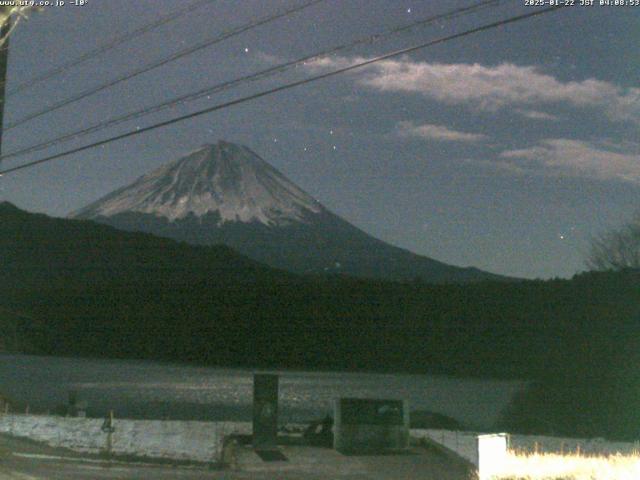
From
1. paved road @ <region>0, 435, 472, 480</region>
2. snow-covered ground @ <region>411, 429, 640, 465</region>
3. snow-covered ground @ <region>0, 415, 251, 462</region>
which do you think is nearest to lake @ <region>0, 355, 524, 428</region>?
snow-covered ground @ <region>0, 415, 251, 462</region>

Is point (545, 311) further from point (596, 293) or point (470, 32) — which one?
point (470, 32)

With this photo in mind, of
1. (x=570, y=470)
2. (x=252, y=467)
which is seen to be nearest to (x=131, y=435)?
(x=252, y=467)

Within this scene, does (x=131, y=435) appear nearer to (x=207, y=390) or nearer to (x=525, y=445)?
(x=525, y=445)

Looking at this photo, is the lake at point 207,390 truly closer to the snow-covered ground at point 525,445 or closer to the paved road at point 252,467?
the snow-covered ground at point 525,445

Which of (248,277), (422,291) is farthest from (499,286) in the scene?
(248,277)

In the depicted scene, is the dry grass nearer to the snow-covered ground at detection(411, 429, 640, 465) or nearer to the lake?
the snow-covered ground at detection(411, 429, 640, 465)

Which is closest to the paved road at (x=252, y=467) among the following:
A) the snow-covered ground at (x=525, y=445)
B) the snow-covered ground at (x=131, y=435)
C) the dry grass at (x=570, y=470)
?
the snow-covered ground at (x=525, y=445)
